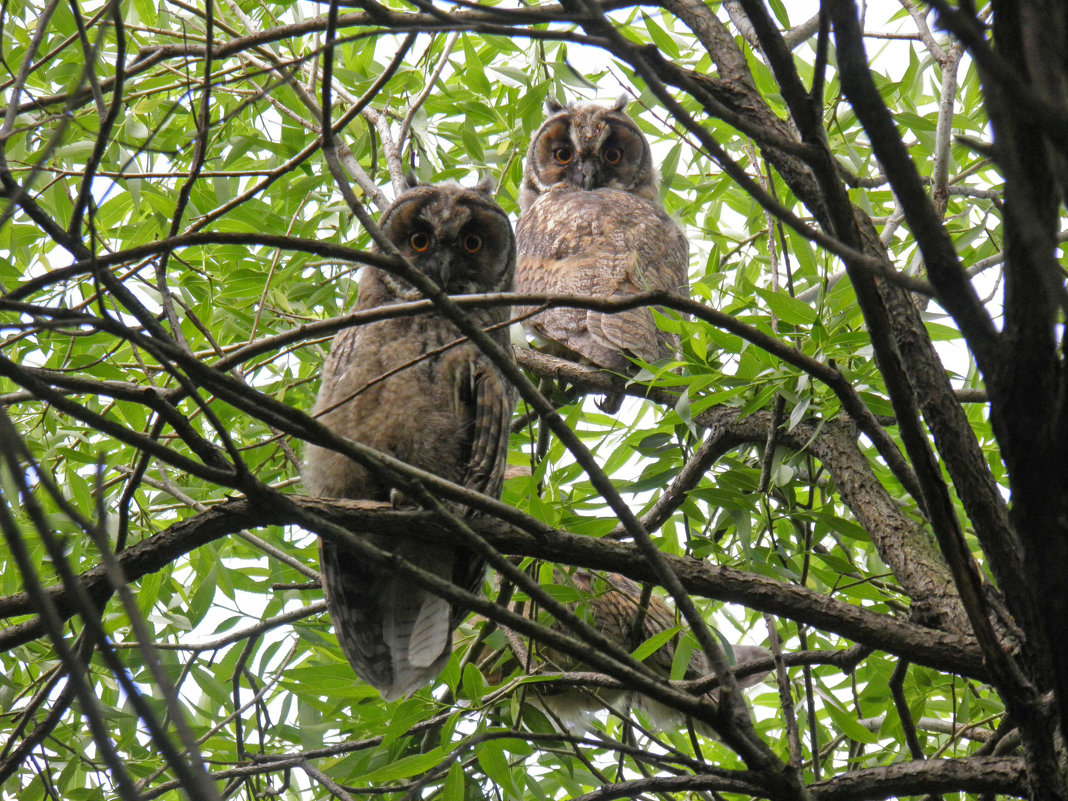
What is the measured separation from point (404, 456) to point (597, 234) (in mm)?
2560

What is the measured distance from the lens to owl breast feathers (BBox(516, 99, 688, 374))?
13.7 ft

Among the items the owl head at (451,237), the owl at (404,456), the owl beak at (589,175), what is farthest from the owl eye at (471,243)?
the owl beak at (589,175)

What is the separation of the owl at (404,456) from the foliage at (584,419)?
0.11m

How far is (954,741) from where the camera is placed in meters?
2.06

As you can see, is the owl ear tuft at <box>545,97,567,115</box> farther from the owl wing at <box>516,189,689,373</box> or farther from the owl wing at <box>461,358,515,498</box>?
the owl wing at <box>461,358,515,498</box>

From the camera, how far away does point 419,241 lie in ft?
10.0

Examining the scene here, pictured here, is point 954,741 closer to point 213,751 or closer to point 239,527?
point 239,527

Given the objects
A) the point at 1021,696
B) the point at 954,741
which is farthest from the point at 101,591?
the point at 954,741

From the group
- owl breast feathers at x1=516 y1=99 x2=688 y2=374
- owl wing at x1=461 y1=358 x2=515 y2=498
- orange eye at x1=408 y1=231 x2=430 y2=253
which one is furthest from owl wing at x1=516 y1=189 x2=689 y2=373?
owl wing at x1=461 y1=358 x2=515 y2=498

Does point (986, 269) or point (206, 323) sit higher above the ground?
point (206, 323)

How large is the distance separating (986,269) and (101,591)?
78.3 inches

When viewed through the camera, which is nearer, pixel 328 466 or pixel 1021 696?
pixel 1021 696

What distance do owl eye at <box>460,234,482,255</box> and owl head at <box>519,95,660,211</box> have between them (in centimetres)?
249

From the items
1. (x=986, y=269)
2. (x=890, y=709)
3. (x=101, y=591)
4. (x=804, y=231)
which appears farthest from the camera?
(x=986, y=269)
